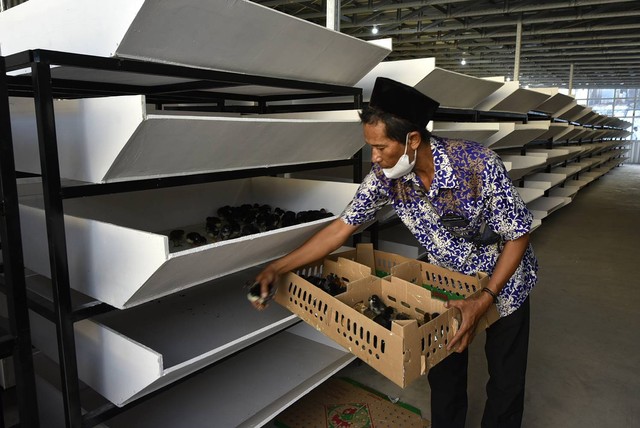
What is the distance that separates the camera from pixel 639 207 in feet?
26.9

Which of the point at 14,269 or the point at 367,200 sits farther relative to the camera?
the point at 367,200

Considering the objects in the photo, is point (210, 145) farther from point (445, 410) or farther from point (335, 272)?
point (445, 410)

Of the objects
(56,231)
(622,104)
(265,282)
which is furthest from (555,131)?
(622,104)

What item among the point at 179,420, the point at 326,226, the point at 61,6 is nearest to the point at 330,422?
the point at 179,420

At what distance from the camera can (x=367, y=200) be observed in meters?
1.79

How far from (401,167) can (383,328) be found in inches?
21.2

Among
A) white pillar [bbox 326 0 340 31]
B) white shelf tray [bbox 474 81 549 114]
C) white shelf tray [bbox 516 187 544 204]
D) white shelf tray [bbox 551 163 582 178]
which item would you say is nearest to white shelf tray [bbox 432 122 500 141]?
white shelf tray [bbox 474 81 549 114]

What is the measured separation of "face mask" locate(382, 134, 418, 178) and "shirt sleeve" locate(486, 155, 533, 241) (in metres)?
0.25

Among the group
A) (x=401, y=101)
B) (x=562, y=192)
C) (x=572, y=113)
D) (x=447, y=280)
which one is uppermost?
(x=572, y=113)

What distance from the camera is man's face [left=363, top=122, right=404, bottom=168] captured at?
59.3 inches

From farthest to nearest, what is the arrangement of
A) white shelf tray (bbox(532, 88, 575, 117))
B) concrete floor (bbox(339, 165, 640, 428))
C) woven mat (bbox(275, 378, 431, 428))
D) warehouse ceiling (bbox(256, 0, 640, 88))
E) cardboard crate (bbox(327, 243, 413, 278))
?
warehouse ceiling (bbox(256, 0, 640, 88)), white shelf tray (bbox(532, 88, 575, 117)), concrete floor (bbox(339, 165, 640, 428)), woven mat (bbox(275, 378, 431, 428)), cardboard crate (bbox(327, 243, 413, 278))

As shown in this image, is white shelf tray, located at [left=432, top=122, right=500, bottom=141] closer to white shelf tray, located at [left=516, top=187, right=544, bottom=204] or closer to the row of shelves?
the row of shelves

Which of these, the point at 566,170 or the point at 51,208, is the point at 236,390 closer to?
the point at 51,208

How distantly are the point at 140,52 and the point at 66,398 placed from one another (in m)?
1.02
